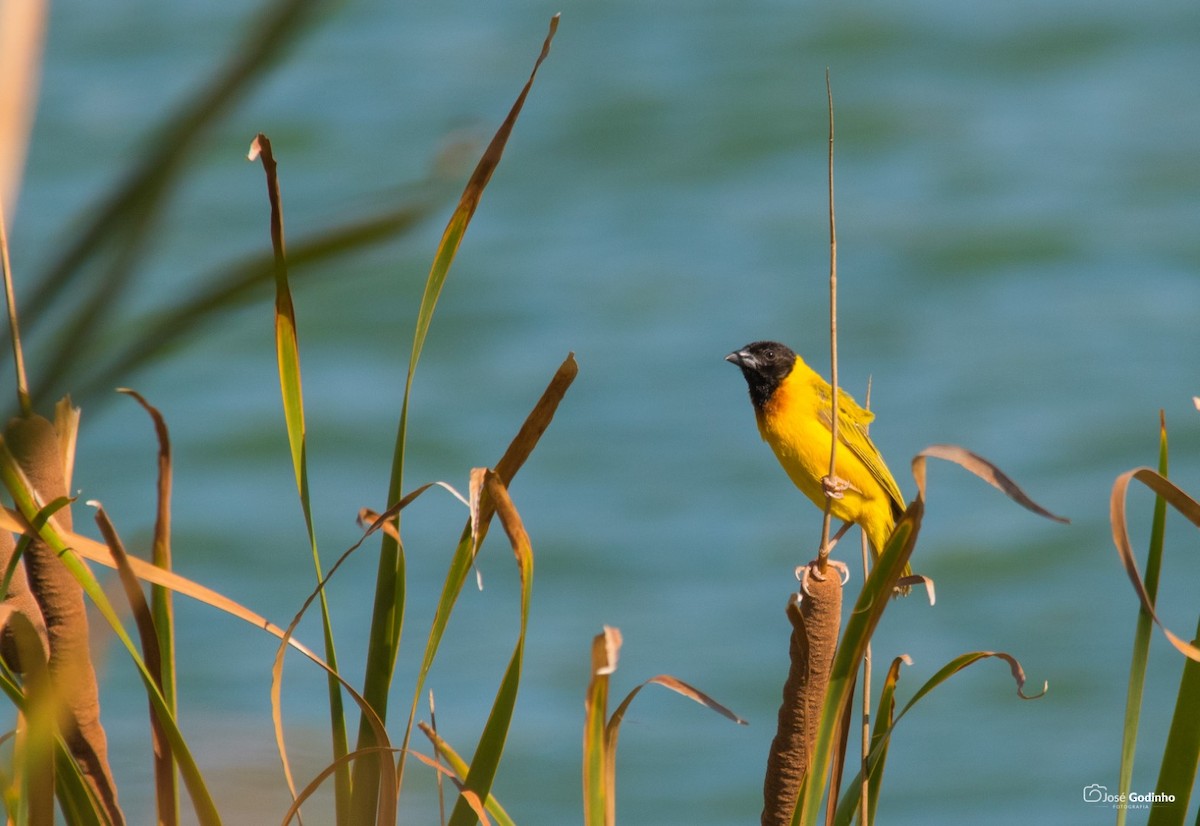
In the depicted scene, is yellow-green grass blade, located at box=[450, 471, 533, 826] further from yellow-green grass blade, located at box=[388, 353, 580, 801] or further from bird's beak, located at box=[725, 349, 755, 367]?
bird's beak, located at box=[725, 349, 755, 367]

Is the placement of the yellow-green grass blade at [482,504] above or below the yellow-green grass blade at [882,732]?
above

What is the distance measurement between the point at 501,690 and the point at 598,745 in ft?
0.50

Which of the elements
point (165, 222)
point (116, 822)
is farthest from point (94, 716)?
point (165, 222)

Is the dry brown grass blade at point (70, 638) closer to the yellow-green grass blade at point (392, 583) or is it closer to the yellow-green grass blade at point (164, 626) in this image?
the yellow-green grass blade at point (164, 626)

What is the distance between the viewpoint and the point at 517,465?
69.9 inches

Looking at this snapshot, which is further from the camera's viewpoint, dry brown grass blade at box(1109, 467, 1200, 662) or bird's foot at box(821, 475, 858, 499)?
bird's foot at box(821, 475, 858, 499)

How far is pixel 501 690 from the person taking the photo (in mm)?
1648

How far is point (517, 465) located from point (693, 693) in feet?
1.22

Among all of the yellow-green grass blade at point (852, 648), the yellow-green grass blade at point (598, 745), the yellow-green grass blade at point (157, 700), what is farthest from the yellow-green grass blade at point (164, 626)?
the yellow-green grass blade at point (852, 648)

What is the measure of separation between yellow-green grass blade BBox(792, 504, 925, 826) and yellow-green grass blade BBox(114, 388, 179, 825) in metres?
0.81

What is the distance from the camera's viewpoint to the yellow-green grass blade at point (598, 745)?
5.20 feet

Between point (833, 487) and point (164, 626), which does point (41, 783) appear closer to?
point (164, 626)

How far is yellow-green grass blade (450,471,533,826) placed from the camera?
1604 mm

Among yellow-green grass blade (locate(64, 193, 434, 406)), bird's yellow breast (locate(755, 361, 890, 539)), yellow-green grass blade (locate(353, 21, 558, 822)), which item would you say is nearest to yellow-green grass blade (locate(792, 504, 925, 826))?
yellow-green grass blade (locate(353, 21, 558, 822))
